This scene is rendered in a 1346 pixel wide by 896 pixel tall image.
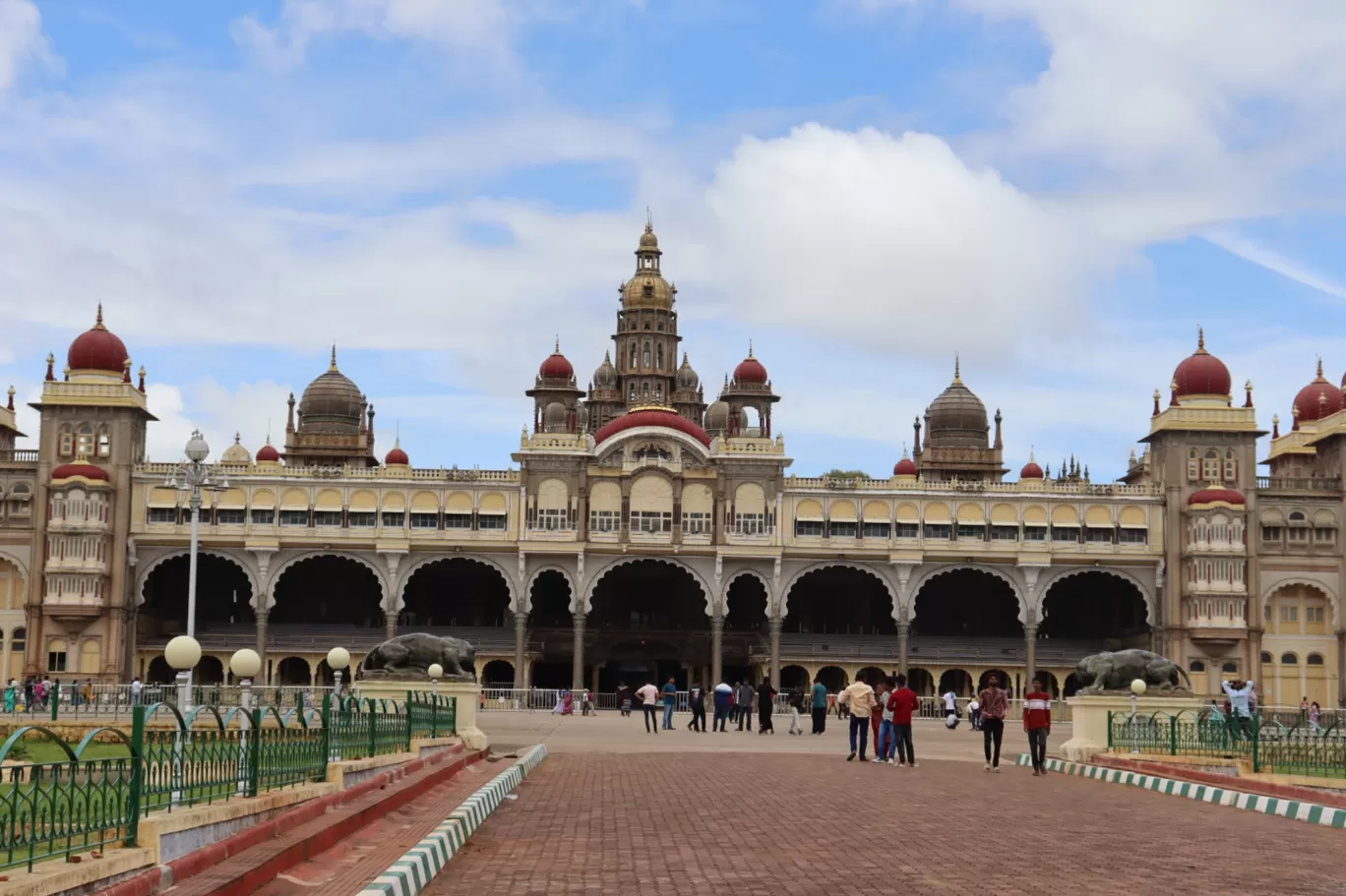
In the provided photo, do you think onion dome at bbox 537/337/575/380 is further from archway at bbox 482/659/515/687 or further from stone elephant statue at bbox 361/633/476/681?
stone elephant statue at bbox 361/633/476/681

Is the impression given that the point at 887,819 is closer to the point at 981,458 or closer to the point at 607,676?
the point at 607,676

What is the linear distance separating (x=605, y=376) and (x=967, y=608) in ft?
90.3

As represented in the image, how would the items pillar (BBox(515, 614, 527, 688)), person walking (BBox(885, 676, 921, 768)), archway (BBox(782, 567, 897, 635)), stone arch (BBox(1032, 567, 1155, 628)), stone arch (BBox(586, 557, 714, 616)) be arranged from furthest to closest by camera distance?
archway (BBox(782, 567, 897, 635)) < stone arch (BBox(1032, 567, 1155, 628)) < stone arch (BBox(586, 557, 714, 616)) < pillar (BBox(515, 614, 527, 688)) < person walking (BBox(885, 676, 921, 768))

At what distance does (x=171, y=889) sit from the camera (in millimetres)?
10156

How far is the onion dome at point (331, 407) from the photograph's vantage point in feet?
298

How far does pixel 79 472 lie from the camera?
6894 centimetres

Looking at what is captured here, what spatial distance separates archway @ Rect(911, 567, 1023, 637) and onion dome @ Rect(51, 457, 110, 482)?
35362mm

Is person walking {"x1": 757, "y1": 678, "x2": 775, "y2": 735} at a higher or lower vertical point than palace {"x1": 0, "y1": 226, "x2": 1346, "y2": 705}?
lower

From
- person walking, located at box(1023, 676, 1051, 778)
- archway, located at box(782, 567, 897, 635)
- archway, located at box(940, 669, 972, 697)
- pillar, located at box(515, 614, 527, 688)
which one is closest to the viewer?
person walking, located at box(1023, 676, 1051, 778)

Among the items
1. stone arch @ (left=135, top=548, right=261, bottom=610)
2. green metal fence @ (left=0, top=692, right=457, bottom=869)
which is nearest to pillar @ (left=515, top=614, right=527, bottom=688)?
stone arch @ (left=135, top=548, right=261, bottom=610)

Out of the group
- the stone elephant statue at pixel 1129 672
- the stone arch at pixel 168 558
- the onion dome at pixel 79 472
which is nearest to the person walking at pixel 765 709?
the stone elephant statue at pixel 1129 672

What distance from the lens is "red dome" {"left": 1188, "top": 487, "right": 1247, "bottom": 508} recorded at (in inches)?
2749

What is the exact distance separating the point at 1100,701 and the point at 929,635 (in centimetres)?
4652

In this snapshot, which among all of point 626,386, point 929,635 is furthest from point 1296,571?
point 626,386
